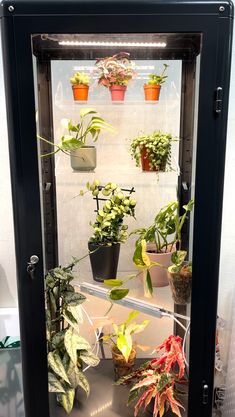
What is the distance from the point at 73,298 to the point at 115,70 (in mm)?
805

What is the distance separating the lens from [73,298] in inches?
53.5

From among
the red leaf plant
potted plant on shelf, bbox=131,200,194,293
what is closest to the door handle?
potted plant on shelf, bbox=131,200,194,293

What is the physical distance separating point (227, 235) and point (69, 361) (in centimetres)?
96

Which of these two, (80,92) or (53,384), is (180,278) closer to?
(53,384)

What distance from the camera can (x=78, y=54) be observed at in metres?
1.25

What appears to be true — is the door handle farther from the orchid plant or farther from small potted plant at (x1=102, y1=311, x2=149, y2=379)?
the orchid plant

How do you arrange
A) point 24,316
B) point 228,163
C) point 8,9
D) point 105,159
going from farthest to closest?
1. point 228,163
2. point 105,159
3. point 24,316
4. point 8,9

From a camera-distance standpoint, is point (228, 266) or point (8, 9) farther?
point (228, 266)

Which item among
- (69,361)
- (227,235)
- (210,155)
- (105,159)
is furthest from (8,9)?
(227,235)

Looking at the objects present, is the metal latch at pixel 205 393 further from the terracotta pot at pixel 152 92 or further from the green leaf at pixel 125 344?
the terracotta pot at pixel 152 92

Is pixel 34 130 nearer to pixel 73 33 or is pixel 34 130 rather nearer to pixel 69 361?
pixel 73 33

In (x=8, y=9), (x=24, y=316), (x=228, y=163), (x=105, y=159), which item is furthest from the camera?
(x=228, y=163)

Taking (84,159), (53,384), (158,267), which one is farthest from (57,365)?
(84,159)

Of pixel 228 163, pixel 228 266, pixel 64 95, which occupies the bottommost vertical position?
pixel 228 266
